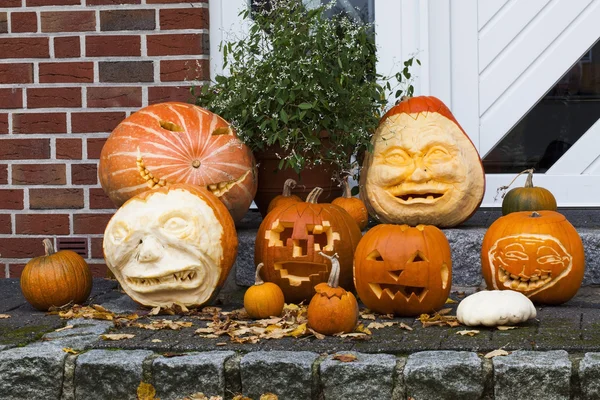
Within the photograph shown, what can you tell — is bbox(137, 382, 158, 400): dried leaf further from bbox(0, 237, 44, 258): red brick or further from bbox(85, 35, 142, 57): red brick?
bbox(85, 35, 142, 57): red brick

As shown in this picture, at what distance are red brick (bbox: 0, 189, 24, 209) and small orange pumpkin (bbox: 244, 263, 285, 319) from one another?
184cm

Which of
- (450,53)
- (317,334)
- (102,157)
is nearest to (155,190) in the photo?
(102,157)

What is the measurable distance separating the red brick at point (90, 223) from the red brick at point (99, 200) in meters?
0.05

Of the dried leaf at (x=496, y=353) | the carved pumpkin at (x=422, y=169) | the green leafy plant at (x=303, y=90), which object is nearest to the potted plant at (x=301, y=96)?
the green leafy plant at (x=303, y=90)

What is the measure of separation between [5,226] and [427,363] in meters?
2.90

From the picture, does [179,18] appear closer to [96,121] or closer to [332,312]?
[96,121]

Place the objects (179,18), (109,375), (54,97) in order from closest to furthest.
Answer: (109,375) < (179,18) < (54,97)

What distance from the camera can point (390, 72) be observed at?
16.8 feet

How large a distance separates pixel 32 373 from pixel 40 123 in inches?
80.7

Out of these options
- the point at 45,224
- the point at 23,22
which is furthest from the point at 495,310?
the point at 23,22

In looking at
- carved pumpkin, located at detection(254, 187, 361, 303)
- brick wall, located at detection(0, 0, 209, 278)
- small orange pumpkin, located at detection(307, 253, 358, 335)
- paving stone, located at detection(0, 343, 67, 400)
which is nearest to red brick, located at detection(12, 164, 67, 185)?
brick wall, located at detection(0, 0, 209, 278)

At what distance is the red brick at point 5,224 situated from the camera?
204 inches

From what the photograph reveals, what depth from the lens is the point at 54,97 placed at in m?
5.10

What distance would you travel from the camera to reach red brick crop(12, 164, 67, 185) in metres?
5.12
